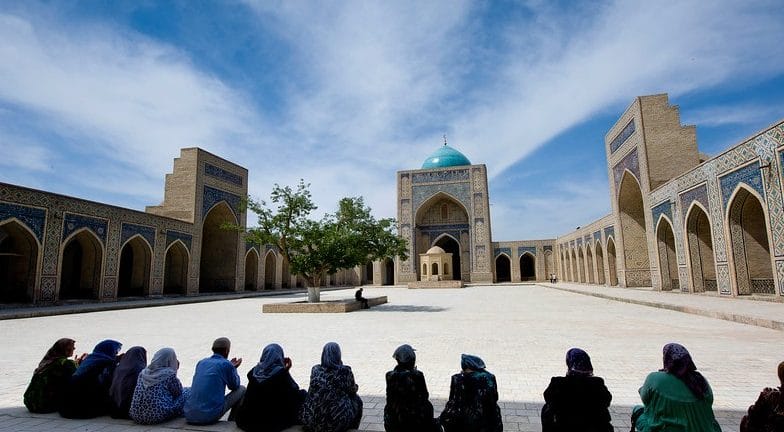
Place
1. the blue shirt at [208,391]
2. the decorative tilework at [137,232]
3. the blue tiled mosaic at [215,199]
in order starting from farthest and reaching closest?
1. the blue tiled mosaic at [215,199]
2. the decorative tilework at [137,232]
3. the blue shirt at [208,391]

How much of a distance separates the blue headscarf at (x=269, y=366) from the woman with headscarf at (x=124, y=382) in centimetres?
87

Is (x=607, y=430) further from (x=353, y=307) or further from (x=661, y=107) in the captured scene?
(x=661, y=107)

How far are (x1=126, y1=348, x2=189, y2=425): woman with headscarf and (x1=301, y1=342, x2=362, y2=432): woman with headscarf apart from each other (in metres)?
0.92

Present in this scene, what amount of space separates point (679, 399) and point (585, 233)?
85.4 feet

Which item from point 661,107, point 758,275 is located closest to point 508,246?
point 661,107

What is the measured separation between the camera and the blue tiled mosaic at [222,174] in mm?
20344

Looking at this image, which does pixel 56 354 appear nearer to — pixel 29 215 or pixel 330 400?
pixel 330 400

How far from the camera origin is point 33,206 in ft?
40.9

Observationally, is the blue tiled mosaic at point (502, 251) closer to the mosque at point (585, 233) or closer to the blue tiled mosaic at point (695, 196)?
the mosque at point (585, 233)

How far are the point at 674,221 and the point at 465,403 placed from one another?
1536 cm

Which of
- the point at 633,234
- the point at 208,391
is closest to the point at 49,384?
the point at 208,391

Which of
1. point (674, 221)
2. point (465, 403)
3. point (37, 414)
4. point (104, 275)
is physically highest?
point (674, 221)

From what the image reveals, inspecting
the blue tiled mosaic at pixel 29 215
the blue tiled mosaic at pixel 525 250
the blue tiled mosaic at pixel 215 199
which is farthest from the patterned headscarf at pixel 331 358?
the blue tiled mosaic at pixel 525 250

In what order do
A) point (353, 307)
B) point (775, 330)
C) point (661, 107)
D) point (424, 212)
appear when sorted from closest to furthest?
point (775, 330) → point (353, 307) → point (661, 107) → point (424, 212)
